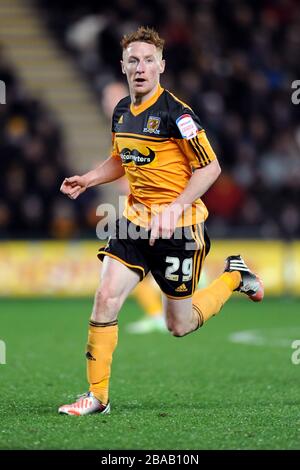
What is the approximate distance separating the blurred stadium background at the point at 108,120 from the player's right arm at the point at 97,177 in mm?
6882

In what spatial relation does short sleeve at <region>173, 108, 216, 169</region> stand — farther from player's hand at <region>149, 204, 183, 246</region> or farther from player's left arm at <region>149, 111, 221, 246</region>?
player's hand at <region>149, 204, 183, 246</region>

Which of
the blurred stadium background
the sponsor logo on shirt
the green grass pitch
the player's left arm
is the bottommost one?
the green grass pitch

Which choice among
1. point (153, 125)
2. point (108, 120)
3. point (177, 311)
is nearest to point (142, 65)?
point (153, 125)

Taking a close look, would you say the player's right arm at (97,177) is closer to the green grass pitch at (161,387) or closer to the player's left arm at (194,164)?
the player's left arm at (194,164)

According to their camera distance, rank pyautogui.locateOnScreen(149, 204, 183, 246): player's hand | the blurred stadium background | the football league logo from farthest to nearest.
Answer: the blurred stadium background, the football league logo, pyautogui.locateOnScreen(149, 204, 183, 246): player's hand

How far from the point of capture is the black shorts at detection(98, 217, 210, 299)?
5.74 meters

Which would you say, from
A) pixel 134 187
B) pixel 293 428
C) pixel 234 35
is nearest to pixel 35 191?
pixel 234 35

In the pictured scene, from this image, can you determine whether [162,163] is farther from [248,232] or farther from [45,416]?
[248,232]

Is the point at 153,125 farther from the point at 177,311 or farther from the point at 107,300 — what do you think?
the point at 177,311

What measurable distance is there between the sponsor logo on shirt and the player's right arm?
0.70 meters

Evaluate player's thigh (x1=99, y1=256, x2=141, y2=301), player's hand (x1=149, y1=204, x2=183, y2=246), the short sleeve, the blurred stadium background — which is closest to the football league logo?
the short sleeve

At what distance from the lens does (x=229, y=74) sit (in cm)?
1708

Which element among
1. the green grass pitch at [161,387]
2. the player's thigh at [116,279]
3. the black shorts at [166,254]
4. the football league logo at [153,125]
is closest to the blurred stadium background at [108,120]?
the green grass pitch at [161,387]

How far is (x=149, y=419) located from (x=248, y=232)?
9.60m
